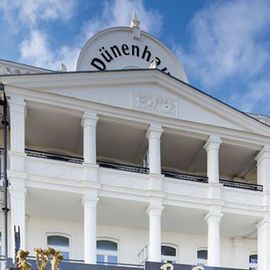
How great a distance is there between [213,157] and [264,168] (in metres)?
2.51

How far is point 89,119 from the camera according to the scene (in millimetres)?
21312

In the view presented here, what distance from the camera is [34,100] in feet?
67.4

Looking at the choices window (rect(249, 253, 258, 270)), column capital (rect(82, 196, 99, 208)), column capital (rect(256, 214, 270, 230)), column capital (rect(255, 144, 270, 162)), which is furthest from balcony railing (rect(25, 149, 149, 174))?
window (rect(249, 253, 258, 270))

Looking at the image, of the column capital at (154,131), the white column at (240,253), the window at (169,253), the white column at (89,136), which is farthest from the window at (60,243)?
the white column at (240,253)

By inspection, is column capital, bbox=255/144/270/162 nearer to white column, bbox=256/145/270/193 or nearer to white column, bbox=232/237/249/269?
white column, bbox=256/145/270/193

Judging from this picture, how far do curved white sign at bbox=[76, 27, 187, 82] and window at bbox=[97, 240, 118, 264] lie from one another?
7.20 metres

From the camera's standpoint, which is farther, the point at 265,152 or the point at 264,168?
the point at 265,152

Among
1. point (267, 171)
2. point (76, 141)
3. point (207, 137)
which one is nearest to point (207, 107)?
point (207, 137)

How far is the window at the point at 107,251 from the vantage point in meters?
23.7

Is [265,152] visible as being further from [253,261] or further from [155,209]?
[155,209]

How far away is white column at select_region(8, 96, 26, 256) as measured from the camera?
63.6ft

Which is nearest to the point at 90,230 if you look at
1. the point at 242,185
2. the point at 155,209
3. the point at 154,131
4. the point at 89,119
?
the point at 155,209

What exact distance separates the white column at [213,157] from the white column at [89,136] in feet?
15.9

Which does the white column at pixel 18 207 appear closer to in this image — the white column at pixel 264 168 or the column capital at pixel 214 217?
the column capital at pixel 214 217
